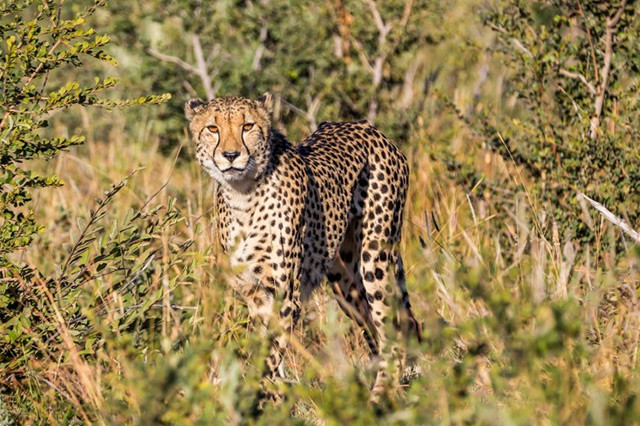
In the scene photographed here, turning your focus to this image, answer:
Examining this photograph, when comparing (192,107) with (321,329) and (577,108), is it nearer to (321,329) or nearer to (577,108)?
(321,329)

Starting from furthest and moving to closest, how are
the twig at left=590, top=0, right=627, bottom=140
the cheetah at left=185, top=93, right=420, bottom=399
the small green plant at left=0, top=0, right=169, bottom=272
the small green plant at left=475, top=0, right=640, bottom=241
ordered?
the twig at left=590, top=0, right=627, bottom=140 < the small green plant at left=475, top=0, right=640, bottom=241 < the cheetah at left=185, top=93, right=420, bottom=399 < the small green plant at left=0, top=0, right=169, bottom=272

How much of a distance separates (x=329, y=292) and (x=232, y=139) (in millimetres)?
1666

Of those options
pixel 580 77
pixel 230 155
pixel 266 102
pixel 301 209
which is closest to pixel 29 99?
pixel 230 155

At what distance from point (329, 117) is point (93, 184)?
1807 mm

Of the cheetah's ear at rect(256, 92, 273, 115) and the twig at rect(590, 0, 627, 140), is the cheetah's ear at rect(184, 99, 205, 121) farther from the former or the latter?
the twig at rect(590, 0, 627, 140)

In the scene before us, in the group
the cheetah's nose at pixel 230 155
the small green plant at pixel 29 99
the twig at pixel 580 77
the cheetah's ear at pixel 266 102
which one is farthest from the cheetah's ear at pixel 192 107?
the twig at pixel 580 77

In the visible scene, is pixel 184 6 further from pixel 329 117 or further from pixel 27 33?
pixel 27 33

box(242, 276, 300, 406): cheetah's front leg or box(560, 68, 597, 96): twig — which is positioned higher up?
box(560, 68, 597, 96): twig

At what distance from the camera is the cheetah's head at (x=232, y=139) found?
463cm

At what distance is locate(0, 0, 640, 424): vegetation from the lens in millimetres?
2920

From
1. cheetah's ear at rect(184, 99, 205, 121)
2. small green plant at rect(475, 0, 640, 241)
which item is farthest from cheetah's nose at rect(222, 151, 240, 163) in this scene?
small green plant at rect(475, 0, 640, 241)

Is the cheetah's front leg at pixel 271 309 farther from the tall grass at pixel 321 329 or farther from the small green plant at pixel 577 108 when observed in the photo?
the small green plant at pixel 577 108

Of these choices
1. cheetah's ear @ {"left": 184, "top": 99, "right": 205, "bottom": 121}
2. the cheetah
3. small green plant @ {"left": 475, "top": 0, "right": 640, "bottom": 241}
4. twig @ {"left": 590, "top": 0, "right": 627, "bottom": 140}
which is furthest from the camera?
twig @ {"left": 590, "top": 0, "right": 627, "bottom": 140}

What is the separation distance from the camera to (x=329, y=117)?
24.9 ft
